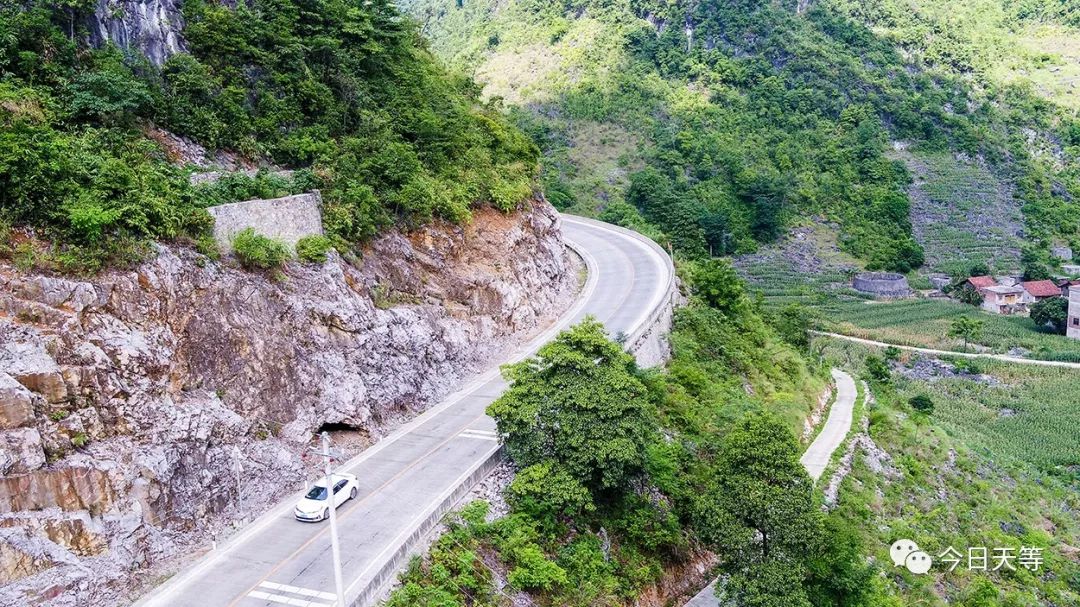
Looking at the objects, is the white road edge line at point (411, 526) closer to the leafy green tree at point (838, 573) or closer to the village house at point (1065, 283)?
the leafy green tree at point (838, 573)

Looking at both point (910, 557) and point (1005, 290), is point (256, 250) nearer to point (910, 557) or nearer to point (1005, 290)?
point (910, 557)

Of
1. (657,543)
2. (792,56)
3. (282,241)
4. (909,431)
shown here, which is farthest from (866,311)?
(282,241)

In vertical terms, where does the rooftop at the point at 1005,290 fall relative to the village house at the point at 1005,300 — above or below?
above

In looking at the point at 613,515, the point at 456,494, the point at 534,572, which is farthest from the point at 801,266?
the point at 534,572

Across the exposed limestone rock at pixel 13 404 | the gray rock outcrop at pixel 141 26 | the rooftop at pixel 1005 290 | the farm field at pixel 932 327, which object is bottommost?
the farm field at pixel 932 327

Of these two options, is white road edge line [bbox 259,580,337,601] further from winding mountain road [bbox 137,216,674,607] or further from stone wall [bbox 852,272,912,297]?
stone wall [bbox 852,272,912,297]

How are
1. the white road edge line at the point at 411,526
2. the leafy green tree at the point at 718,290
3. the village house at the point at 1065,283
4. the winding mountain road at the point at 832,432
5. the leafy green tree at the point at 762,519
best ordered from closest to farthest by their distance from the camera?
1. the white road edge line at the point at 411,526
2. the leafy green tree at the point at 762,519
3. the winding mountain road at the point at 832,432
4. the leafy green tree at the point at 718,290
5. the village house at the point at 1065,283

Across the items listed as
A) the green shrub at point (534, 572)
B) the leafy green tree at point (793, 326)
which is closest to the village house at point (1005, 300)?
the leafy green tree at point (793, 326)
